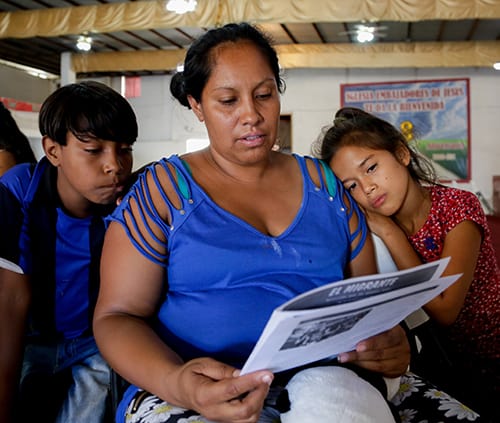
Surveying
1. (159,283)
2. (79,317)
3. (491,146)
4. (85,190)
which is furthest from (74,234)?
(491,146)

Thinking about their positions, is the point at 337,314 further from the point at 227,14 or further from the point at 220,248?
the point at 227,14

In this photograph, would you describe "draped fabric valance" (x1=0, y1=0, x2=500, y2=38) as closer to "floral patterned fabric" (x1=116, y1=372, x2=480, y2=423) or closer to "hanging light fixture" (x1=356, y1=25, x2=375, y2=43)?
"hanging light fixture" (x1=356, y1=25, x2=375, y2=43)

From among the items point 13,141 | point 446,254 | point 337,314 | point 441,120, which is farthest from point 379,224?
point 441,120

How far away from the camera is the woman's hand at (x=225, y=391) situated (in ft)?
3.25

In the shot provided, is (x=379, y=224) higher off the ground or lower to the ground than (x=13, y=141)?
lower

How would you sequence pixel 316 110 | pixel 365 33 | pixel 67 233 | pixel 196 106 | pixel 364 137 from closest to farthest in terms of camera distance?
pixel 196 106, pixel 67 233, pixel 364 137, pixel 365 33, pixel 316 110

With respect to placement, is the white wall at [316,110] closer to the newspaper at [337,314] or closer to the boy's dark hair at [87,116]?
the boy's dark hair at [87,116]

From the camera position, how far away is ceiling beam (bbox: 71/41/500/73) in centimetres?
944

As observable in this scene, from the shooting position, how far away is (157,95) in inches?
474

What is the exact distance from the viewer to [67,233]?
1688mm

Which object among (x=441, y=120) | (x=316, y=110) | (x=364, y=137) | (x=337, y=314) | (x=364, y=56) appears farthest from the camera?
(x=316, y=110)

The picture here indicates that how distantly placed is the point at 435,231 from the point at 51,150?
1.24 m

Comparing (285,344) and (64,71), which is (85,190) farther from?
(64,71)

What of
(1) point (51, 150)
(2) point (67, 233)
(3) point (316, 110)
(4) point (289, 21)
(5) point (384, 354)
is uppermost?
(4) point (289, 21)
